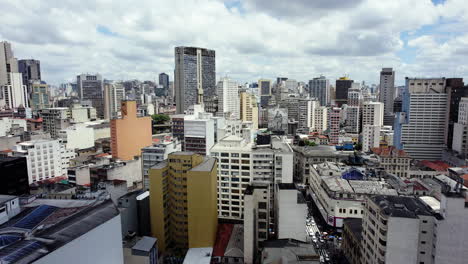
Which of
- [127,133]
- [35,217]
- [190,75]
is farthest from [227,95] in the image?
[35,217]

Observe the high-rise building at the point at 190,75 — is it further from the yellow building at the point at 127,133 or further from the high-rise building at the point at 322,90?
the high-rise building at the point at 322,90

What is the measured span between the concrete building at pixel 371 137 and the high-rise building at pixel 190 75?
154ft

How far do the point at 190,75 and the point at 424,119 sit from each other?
217 feet

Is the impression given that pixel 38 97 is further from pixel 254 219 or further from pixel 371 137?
pixel 254 219

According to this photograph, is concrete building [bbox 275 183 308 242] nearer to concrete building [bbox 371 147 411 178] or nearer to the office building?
the office building

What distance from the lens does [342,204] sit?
32.9 m

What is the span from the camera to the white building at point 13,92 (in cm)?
9531

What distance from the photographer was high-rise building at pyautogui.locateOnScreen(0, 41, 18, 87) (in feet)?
319

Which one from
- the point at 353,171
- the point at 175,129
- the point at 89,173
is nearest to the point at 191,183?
the point at 89,173

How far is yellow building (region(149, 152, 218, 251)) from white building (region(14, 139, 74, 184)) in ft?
83.0

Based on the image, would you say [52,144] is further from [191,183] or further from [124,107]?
[191,183]

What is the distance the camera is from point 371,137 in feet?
225

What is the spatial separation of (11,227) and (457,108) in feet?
223

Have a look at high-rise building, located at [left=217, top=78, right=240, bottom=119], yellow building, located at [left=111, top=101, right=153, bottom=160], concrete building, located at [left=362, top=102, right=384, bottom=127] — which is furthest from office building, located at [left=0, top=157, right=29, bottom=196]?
concrete building, located at [left=362, top=102, right=384, bottom=127]
